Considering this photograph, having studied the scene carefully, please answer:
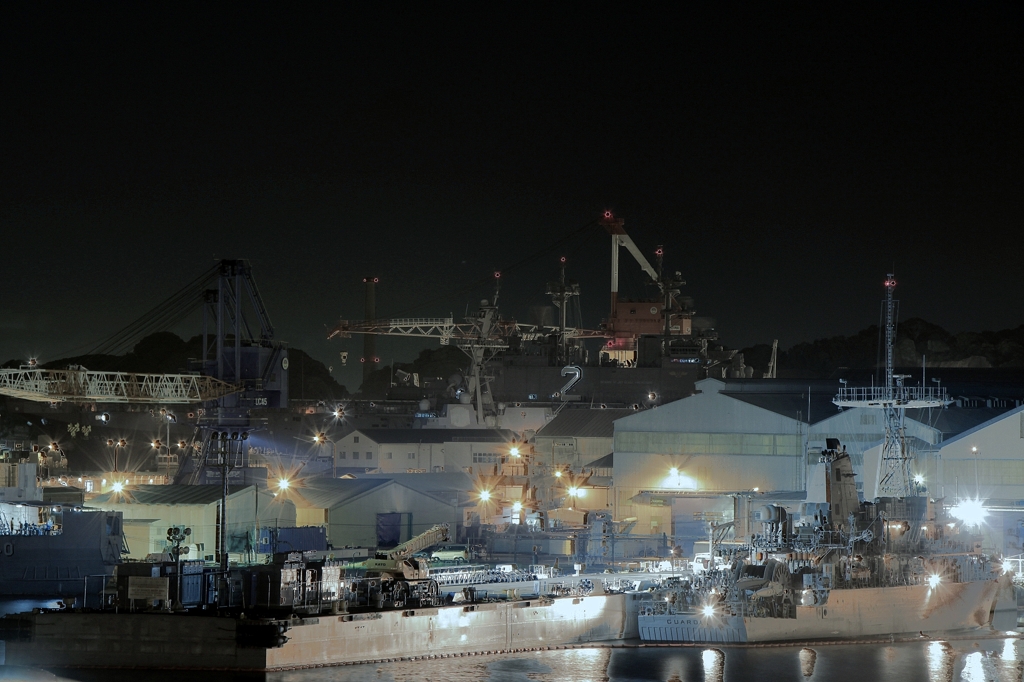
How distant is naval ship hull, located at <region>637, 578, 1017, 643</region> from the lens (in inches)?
1556

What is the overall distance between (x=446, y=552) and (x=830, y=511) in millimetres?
15378

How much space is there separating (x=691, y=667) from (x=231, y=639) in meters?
13.2

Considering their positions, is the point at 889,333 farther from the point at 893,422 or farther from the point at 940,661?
the point at 940,661

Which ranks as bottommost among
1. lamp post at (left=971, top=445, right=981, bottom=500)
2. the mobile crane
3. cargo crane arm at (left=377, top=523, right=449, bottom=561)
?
the mobile crane

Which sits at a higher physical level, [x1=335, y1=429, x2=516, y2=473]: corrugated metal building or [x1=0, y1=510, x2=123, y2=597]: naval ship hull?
[x1=335, y1=429, x2=516, y2=473]: corrugated metal building

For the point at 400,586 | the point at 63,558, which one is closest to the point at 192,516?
the point at 63,558

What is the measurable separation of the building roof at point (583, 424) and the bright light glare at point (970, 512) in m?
25.1

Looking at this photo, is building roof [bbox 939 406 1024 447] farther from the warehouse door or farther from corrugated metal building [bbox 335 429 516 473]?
corrugated metal building [bbox 335 429 516 473]

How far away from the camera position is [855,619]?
40312 millimetres

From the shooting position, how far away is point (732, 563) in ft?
139

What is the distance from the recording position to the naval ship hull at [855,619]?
3953 cm

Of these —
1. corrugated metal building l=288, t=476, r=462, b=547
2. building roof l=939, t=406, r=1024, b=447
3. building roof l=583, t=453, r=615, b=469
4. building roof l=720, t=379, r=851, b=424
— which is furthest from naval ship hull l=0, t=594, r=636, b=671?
building roof l=583, t=453, r=615, b=469

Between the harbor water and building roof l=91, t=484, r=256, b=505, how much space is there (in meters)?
16.8

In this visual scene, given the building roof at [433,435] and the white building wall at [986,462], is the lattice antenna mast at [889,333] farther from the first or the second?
the building roof at [433,435]
